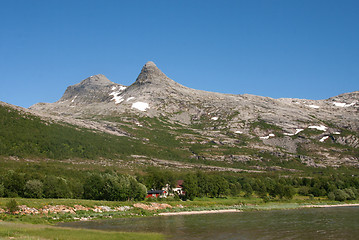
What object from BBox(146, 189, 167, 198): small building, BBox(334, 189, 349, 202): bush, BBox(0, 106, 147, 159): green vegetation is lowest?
BBox(334, 189, 349, 202): bush

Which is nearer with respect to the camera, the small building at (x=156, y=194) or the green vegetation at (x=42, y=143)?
the small building at (x=156, y=194)

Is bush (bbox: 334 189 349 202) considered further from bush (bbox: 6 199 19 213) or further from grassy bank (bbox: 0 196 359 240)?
bush (bbox: 6 199 19 213)

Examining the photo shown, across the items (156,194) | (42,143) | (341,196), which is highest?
(42,143)

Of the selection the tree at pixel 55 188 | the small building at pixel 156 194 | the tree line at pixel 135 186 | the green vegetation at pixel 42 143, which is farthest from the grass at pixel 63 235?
the green vegetation at pixel 42 143

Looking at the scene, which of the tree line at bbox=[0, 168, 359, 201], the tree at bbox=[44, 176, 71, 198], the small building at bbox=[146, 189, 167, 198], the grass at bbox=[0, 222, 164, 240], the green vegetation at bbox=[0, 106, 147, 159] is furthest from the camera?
the green vegetation at bbox=[0, 106, 147, 159]

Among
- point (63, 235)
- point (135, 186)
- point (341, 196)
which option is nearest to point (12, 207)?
point (63, 235)

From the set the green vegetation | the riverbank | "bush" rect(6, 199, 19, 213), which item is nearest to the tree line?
the riverbank

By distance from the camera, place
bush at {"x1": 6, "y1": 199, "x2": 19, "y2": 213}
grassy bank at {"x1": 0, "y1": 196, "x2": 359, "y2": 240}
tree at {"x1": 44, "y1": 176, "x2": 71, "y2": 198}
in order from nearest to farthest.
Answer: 1. grassy bank at {"x1": 0, "y1": 196, "x2": 359, "y2": 240}
2. bush at {"x1": 6, "y1": 199, "x2": 19, "y2": 213}
3. tree at {"x1": 44, "y1": 176, "x2": 71, "y2": 198}

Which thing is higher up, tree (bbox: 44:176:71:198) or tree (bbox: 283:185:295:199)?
tree (bbox: 44:176:71:198)

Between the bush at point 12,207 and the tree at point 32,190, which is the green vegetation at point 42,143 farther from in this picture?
the bush at point 12,207

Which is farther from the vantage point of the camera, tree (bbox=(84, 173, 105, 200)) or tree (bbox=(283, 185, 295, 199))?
tree (bbox=(283, 185, 295, 199))

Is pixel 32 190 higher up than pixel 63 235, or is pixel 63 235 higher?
pixel 32 190

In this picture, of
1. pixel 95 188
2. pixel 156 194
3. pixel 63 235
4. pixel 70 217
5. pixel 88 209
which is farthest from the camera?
pixel 156 194

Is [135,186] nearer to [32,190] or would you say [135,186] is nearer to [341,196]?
[32,190]
